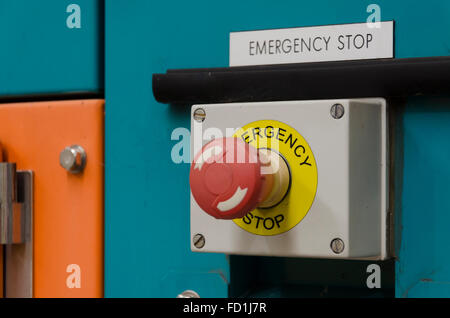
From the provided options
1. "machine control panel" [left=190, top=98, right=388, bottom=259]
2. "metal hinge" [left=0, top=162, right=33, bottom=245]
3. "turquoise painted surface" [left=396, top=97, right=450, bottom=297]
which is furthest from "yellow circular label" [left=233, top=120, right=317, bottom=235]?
"metal hinge" [left=0, top=162, right=33, bottom=245]

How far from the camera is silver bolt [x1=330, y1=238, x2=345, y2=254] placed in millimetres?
685

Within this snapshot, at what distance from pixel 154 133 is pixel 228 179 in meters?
0.21

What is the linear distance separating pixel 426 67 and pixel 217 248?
0.28 metres

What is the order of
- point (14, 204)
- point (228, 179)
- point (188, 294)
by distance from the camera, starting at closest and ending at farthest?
point (228, 179) < point (188, 294) < point (14, 204)

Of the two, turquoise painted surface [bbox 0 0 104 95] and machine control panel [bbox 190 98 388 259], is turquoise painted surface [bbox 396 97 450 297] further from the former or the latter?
turquoise painted surface [bbox 0 0 104 95]

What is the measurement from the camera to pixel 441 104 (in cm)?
70

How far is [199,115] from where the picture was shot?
0.76 m

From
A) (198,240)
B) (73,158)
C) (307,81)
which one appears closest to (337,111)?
(307,81)

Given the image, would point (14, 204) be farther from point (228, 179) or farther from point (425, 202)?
point (425, 202)

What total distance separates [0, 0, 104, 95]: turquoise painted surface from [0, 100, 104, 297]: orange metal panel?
3cm

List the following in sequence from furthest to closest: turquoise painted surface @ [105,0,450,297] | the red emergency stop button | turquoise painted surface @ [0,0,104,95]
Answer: turquoise painted surface @ [0,0,104,95] → turquoise painted surface @ [105,0,450,297] → the red emergency stop button

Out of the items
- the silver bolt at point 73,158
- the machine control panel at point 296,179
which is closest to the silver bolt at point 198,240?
the machine control panel at point 296,179
